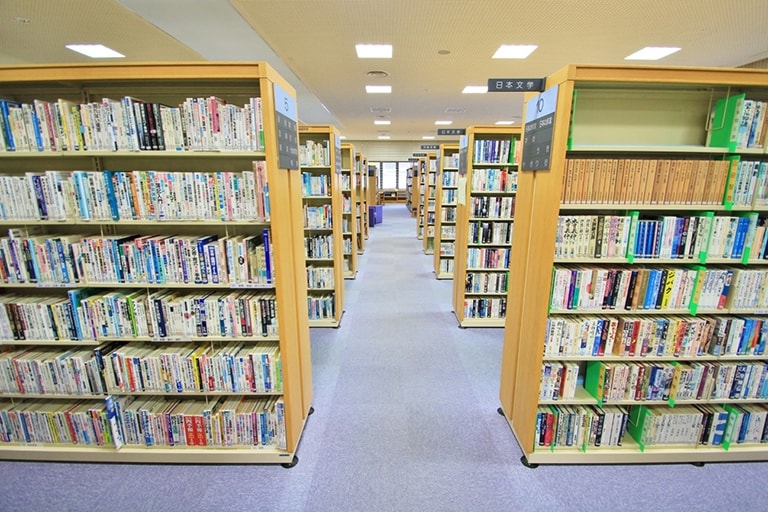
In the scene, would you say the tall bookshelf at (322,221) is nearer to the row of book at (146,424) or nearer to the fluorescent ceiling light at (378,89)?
the row of book at (146,424)

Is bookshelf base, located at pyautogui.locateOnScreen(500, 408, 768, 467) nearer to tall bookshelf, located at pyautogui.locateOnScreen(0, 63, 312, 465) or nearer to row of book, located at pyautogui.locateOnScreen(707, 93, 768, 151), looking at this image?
tall bookshelf, located at pyautogui.locateOnScreen(0, 63, 312, 465)

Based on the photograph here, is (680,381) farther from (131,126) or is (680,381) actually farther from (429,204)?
(429,204)

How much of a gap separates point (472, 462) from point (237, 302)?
1759 mm

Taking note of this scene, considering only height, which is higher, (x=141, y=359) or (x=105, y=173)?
(x=105, y=173)

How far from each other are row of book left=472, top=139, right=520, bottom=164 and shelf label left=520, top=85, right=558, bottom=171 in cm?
173

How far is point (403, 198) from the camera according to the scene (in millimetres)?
19594

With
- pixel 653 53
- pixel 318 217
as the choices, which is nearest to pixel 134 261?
pixel 318 217

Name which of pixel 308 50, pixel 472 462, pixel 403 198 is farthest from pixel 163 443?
pixel 403 198

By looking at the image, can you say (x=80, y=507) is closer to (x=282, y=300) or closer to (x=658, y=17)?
(x=282, y=300)

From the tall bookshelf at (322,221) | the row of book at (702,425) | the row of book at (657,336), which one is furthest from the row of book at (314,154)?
the row of book at (702,425)

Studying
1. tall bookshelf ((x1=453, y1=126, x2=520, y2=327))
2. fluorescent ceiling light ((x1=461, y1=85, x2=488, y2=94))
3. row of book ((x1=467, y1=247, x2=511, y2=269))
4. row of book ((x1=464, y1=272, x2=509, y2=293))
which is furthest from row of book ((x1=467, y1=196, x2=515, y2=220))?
fluorescent ceiling light ((x1=461, y1=85, x2=488, y2=94))

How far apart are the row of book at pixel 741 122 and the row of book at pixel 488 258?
238 centimetres

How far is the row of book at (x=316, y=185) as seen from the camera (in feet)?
12.9

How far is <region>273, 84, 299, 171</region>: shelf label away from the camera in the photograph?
71.6 inches
